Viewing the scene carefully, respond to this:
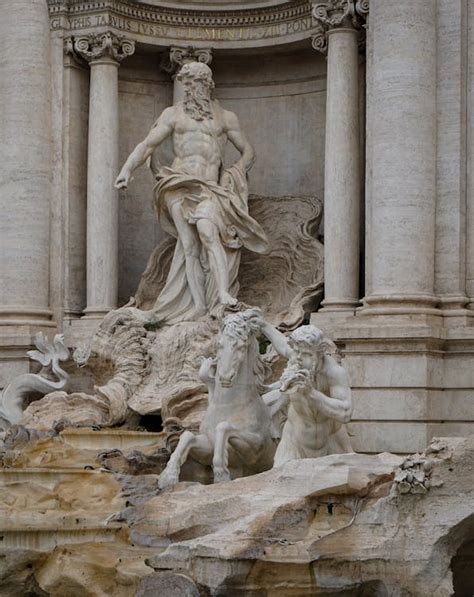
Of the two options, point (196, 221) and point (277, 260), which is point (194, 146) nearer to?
point (196, 221)

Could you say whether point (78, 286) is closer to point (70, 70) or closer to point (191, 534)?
point (70, 70)

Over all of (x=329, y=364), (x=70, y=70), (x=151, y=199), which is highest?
(x=70, y=70)

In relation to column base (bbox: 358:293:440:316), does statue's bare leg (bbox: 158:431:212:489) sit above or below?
below

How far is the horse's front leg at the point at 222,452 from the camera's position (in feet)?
50.4

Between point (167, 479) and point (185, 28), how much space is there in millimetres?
9125

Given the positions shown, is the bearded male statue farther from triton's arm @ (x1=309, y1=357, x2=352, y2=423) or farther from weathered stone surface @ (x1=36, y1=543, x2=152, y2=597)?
weathered stone surface @ (x1=36, y1=543, x2=152, y2=597)

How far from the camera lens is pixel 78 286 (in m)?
21.9

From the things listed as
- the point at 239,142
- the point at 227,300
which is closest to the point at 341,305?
the point at 227,300

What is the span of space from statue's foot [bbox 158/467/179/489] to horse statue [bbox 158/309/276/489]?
0.17m

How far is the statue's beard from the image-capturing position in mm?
20719

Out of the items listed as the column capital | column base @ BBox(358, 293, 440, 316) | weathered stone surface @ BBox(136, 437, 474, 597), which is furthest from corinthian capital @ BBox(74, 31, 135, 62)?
weathered stone surface @ BBox(136, 437, 474, 597)

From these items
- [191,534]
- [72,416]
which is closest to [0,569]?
[191,534]

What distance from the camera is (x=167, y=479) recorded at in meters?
15.1

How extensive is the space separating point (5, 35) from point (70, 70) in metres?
1.06
